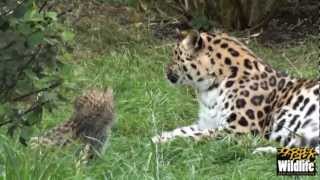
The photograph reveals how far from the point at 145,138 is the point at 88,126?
93 cm

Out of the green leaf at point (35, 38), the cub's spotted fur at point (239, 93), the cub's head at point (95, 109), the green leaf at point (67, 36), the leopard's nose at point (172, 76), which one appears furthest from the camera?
the leopard's nose at point (172, 76)

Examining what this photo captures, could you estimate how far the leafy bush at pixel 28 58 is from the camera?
15.1ft

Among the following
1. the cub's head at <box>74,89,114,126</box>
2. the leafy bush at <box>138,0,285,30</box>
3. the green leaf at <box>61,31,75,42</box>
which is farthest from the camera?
the leafy bush at <box>138,0,285,30</box>

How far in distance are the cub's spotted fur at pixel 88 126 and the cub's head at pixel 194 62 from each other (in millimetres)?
1528

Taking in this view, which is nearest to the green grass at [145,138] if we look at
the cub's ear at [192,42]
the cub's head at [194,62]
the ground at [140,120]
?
the ground at [140,120]

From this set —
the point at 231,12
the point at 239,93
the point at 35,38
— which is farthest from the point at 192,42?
the point at 231,12

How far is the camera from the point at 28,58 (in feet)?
15.6

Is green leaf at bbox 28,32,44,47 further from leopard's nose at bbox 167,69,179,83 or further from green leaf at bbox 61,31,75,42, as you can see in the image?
leopard's nose at bbox 167,69,179,83

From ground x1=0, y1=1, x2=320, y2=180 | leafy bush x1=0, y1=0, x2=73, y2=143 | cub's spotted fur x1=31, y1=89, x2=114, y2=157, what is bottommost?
ground x1=0, y1=1, x2=320, y2=180

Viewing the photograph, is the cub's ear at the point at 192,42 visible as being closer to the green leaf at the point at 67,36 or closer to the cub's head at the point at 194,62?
the cub's head at the point at 194,62

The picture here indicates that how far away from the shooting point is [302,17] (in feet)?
40.5

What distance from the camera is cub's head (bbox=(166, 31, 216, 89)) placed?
26.1ft

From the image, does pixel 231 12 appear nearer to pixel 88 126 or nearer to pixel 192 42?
pixel 192 42

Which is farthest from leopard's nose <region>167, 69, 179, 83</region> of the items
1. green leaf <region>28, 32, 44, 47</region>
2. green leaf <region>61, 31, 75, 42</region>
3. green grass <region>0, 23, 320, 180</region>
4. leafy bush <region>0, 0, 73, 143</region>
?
green leaf <region>28, 32, 44, 47</region>
